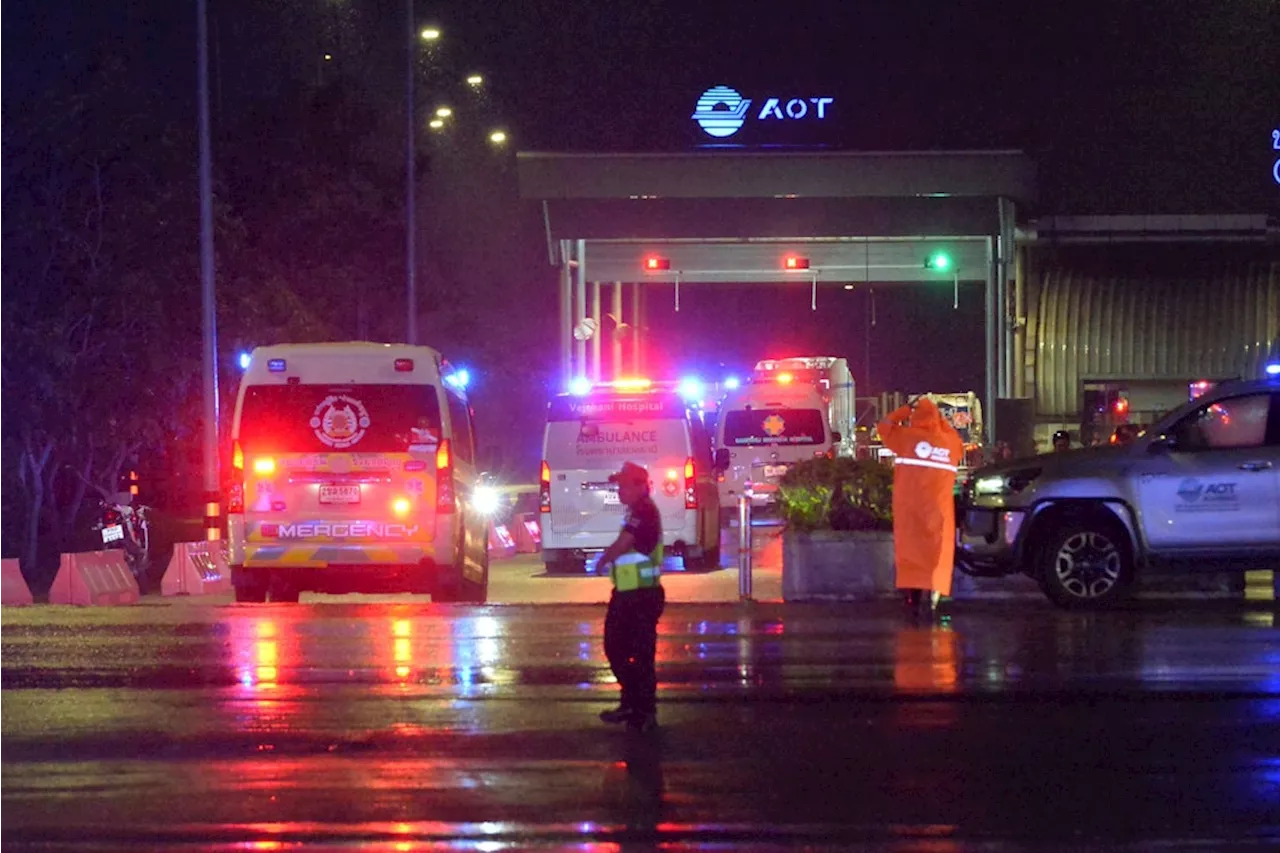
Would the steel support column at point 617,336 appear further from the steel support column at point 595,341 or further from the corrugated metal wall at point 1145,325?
the corrugated metal wall at point 1145,325

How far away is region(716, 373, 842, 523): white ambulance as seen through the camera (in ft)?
86.2

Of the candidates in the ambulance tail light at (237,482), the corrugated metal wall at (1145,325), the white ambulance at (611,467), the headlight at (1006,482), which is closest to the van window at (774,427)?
the white ambulance at (611,467)

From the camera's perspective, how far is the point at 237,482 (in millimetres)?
16062

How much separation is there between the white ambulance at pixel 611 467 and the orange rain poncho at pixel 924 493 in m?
6.22

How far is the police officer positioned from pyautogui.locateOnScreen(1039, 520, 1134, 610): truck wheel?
5929 millimetres

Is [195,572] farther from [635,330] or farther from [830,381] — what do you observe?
[635,330]

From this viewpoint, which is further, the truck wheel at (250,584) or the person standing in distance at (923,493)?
the truck wheel at (250,584)

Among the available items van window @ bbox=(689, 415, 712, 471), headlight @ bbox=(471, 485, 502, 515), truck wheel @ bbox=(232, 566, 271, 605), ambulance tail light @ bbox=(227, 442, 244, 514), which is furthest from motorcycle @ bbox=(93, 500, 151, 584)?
van window @ bbox=(689, 415, 712, 471)

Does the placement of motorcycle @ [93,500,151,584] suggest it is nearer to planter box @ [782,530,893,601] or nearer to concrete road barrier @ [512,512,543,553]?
concrete road barrier @ [512,512,543,553]

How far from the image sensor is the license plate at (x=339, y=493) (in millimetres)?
16047

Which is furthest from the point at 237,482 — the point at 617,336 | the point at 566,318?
→ the point at 617,336

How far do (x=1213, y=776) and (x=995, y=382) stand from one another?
994 inches

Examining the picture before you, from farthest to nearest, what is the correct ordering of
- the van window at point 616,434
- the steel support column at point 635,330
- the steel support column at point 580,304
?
the steel support column at point 635,330
the steel support column at point 580,304
the van window at point 616,434

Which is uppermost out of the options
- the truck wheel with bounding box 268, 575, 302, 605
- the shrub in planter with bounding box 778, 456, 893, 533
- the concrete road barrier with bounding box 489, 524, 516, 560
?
the shrub in planter with bounding box 778, 456, 893, 533
